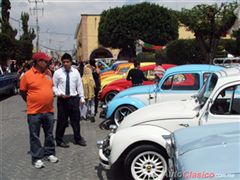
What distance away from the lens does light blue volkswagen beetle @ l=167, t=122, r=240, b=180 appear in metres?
2.49

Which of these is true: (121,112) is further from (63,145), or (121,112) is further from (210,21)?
(210,21)

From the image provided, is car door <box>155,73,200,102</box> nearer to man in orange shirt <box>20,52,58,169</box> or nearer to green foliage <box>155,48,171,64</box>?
man in orange shirt <box>20,52,58,169</box>

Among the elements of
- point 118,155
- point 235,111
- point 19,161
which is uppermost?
point 235,111

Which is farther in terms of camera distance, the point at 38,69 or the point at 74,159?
the point at 74,159

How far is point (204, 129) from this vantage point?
12.6ft

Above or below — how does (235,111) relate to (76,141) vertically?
above

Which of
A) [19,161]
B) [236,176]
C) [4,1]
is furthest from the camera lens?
[4,1]

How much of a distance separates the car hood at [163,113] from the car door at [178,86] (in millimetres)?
2521

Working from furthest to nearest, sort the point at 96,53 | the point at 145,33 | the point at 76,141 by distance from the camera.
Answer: the point at 96,53, the point at 145,33, the point at 76,141

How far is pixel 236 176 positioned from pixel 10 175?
15.5 ft

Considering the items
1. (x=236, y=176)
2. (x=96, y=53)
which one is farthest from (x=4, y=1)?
(x=236, y=176)

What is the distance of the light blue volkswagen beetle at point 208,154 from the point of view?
2495 millimetres

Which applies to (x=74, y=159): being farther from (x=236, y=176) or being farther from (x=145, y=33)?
(x=145, y=33)

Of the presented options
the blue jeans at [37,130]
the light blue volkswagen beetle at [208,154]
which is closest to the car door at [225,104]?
the light blue volkswagen beetle at [208,154]
